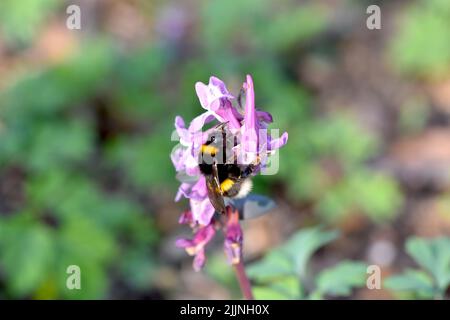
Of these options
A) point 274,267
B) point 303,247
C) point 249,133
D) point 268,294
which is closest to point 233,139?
point 249,133

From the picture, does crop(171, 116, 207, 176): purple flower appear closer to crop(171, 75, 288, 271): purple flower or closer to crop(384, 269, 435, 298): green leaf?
crop(171, 75, 288, 271): purple flower

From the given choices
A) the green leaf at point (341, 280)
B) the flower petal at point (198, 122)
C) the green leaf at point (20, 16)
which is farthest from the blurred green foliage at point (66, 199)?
the flower petal at point (198, 122)

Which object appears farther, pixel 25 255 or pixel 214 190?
pixel 25 255

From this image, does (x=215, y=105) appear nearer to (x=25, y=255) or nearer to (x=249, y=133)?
(x=249, y=133)

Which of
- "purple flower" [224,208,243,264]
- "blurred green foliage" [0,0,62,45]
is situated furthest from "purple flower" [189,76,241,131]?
"blurred green foliage" [0,0,62,45]

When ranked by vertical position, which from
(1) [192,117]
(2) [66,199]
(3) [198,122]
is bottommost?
(3) [198,122]

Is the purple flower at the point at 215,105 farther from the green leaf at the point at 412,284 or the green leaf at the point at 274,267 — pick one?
the green leaf at the point at 412,284

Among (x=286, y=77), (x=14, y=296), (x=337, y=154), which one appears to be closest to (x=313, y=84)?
(x=286, y=77)
